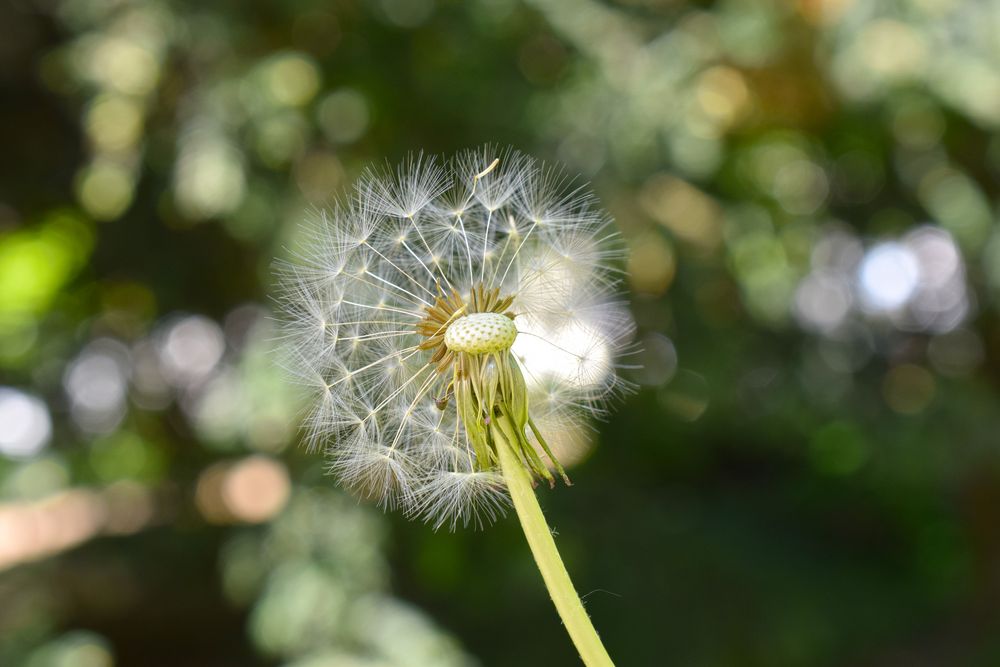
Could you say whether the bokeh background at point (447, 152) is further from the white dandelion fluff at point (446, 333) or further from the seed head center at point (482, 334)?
the seed head center at point (482, 334)

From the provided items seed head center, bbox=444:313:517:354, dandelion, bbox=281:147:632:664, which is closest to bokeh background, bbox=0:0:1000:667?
dandelion, bbox=281:147:632:664

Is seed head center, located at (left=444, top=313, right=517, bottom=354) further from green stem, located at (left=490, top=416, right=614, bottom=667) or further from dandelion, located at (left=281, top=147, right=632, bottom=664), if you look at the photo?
green stem, located at (left=490, top=416, right=614, bottom=667)

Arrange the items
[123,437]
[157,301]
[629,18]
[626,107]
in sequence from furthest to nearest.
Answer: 1. [123,437]
2. [157,301]
3. [629,18]
4. [626,107]

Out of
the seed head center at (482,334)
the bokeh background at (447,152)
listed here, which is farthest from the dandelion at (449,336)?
the bokeh background at (447,152)

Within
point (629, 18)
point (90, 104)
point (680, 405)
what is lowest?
point (680, 405)

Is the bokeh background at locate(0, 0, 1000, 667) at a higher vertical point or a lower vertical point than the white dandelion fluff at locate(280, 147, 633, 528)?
higher

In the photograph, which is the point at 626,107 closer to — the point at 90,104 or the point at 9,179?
the point at 90,104

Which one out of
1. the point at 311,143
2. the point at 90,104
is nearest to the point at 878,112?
the point at 311,143
